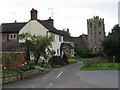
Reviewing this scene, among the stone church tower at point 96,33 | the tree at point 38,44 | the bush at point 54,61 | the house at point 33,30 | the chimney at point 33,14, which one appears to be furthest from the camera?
the stone church tower at point 96,33

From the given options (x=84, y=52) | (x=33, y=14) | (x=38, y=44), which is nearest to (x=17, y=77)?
(x=38, y=44)

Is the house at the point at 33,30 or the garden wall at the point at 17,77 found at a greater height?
the house at the point at 33,30

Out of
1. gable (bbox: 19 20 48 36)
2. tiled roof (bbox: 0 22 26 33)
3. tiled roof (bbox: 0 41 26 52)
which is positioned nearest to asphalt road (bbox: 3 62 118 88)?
tiled roof (bbox: 0 41 26 52)

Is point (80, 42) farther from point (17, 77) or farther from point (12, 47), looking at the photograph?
point (17, 77)

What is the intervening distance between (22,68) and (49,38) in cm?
878

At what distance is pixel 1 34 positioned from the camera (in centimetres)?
4088

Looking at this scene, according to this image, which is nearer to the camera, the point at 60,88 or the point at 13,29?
the point at 60,88

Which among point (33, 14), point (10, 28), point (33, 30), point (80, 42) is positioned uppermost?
point (33, 14)

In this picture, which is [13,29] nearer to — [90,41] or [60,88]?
[60,88]

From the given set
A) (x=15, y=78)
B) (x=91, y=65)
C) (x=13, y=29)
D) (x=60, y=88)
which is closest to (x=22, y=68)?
(x=15, y=78)

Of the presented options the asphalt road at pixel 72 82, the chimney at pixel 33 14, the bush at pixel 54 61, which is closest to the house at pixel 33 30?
the chimney at pixel 33 14

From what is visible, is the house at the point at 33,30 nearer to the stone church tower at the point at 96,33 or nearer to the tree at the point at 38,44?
the tree at the point at 38,44

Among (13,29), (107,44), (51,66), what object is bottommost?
(51,66)

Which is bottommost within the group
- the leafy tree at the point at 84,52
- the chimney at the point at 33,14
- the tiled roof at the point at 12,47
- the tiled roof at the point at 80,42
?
the leafy tree at the point at 84,52
